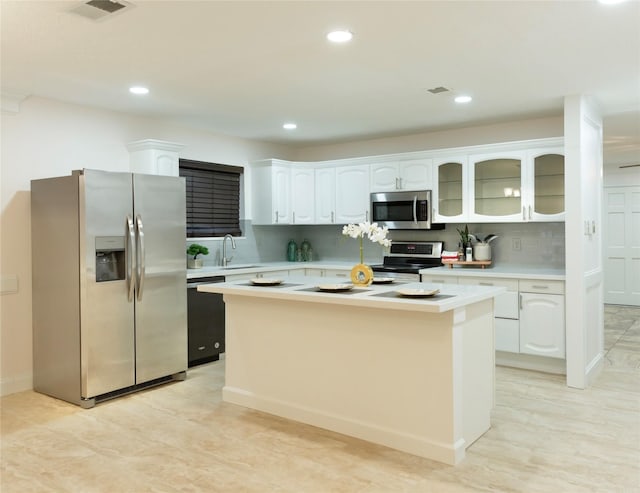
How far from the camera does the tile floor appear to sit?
2711mm

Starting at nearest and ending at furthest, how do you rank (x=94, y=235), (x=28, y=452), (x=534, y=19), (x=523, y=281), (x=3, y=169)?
(x=534, y=19), (x=28, y=452), (x=94, y=235), (x=3, y=169), (x=523, y=281)

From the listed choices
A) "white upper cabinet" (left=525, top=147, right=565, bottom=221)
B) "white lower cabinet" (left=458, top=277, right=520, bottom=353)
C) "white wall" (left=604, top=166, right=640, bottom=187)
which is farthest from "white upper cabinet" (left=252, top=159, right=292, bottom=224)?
"white wall" (left=604, top=166, right=640, bottom=187)

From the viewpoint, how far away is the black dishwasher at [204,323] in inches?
198

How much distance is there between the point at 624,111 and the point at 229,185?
4214mm

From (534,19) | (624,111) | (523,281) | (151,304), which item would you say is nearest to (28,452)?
(151,304)

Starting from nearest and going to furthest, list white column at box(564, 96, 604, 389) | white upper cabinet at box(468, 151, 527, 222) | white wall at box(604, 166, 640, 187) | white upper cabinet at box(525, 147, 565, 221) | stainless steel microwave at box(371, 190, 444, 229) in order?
1. white column at box(564, 96, 604, 389)
2. white upper cabinet at box(525, 147, 565, 221)
3. white upper cabinet at box(468, 151, 527, 222)
4. stainless steel microwave at box(371, 190, 444, 229)
5. white wall at box(604, 166, 640, 187)

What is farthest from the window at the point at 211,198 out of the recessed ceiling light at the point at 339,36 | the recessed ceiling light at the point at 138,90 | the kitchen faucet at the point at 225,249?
the recessed ceiling light at the point at 339,36

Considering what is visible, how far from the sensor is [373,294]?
3.26m

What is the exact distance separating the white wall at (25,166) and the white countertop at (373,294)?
1684 millimetres

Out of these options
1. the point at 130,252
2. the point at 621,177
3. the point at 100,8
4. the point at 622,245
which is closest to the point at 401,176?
the point at 130,252

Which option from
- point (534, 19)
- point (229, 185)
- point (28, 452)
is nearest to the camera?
point (534, 19)

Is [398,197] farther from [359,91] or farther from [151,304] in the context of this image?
[151,304]

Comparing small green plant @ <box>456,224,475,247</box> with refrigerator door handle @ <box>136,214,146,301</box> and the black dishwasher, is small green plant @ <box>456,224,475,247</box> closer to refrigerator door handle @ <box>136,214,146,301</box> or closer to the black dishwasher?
the black dishwasher

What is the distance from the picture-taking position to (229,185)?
20.7 ft
